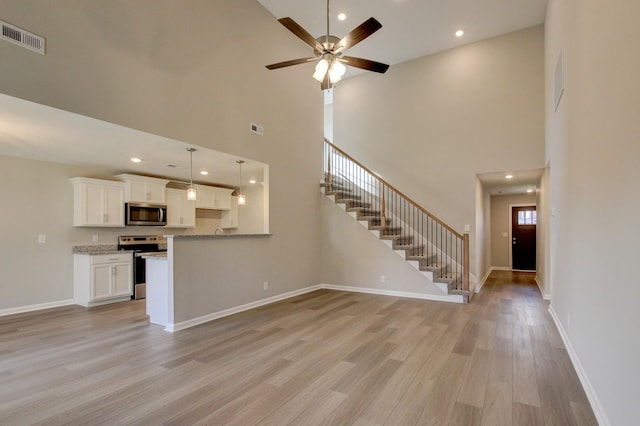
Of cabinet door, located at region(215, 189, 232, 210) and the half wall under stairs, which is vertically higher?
cabinet door, located at region(215, 189, 232, 210)

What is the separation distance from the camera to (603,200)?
2314 mm

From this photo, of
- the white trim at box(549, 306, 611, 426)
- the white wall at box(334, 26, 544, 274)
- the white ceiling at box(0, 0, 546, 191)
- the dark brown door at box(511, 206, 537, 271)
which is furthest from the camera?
the dark brown door at box(511, 206, 537, 271)

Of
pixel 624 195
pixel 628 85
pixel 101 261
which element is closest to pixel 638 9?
pixel 628 85

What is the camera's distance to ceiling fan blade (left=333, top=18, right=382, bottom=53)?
10.1 ft

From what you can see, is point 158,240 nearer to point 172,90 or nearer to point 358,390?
point 172,90

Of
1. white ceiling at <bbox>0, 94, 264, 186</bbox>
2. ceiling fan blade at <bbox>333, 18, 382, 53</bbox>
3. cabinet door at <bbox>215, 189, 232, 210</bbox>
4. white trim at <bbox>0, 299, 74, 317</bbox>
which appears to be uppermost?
ceiling fan blade at <bbox>333, 18, 382, 53</bbox>

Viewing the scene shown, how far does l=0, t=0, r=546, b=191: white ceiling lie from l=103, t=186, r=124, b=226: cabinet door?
0.45 meters

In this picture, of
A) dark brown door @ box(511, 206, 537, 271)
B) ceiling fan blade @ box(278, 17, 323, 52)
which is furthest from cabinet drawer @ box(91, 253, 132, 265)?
dark brown door @ box(511, 206, 537, 271)

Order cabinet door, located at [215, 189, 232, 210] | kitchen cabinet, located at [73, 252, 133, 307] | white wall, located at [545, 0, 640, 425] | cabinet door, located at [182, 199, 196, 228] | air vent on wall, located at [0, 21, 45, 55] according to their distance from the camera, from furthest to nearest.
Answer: cabinet door, located at [215, 189, 232, 210] → cabinet door, located at [182, 199, 196, 228] → kitchen cabinet, located at [73, 252, 133, 307] → air vent on wall, located at [0, 21, 45, 55] → white wall, located at [545, 0, 640, 425]

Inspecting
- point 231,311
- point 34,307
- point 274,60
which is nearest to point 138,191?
point 34,307

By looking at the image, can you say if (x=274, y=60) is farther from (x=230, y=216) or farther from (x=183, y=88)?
(x=230, y=216)

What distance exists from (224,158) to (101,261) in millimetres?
2921

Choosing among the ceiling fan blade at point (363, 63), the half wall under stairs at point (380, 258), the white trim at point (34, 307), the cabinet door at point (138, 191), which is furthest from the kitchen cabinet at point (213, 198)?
the ceiling fan blade at point (363, 63)

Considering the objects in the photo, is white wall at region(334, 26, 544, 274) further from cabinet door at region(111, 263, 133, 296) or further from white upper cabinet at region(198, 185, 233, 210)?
cabinet door at region(111, 263, 133, 296)
